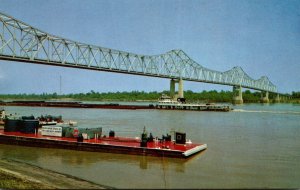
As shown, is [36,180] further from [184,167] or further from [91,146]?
[91,146]

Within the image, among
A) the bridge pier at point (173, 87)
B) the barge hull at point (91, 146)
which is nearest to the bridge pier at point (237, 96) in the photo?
the bridge pier at point (173, 87)

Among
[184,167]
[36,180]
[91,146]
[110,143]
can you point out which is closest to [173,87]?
[110,143]

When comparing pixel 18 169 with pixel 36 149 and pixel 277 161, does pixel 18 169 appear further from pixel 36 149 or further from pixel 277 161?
pixel 277 161

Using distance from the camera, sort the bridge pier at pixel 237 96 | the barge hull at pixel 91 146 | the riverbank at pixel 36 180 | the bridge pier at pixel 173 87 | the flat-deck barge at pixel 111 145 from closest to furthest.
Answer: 1. the riverbank at pixel 36 180
2. the barge hull at pixel 91 146
3. the flat-deck barge at pixel 111 145
4. the bridge pier at pixel 173 87
5. the bridge pier at pixel 237 96

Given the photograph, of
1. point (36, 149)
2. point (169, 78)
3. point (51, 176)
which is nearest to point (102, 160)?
point (51, 176)

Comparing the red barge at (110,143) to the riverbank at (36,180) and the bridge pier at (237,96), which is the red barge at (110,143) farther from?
the bridge pier at (237,96)

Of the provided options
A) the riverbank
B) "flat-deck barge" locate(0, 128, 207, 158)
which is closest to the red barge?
"flat-deck barge" locate(0, 128, 207, 158)

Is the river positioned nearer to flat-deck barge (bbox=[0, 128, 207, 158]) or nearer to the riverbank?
flat-deck barge (bbox=[0, 128, 207, 158])

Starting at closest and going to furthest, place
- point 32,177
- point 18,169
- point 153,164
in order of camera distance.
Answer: point 32,177, point 18,169, point 153,164
